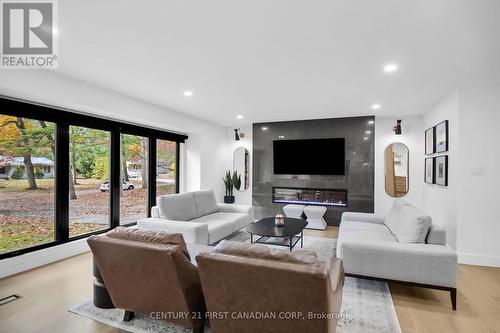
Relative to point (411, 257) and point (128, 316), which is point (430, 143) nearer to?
point (411, 257)

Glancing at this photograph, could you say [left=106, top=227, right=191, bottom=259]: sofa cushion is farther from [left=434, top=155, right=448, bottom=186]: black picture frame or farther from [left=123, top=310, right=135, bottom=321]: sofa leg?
[left=434, top=155, right=448, bottom=186]: black picture frame

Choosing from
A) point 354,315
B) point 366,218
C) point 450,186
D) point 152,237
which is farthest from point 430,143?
point 152,237

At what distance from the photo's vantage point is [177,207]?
4016 millimetres

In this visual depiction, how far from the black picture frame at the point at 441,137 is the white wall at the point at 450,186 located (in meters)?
0.08

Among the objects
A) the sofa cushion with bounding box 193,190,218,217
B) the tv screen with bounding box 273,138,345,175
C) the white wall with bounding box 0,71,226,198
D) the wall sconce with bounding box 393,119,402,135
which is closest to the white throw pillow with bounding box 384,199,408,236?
the tv screen with bounding box 273,138,345,175

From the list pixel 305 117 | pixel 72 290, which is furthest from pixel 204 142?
pixel 72 290

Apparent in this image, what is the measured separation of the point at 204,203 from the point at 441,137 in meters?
4.26

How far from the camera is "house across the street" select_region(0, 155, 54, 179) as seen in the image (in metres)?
3.17

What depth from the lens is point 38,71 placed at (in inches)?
115

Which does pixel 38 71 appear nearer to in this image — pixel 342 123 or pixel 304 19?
pixel 304 19

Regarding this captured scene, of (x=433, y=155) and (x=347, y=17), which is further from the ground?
(x=347, y=17)

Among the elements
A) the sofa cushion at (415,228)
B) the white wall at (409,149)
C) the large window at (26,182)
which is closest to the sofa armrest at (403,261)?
the sofa cushion at (415,228)

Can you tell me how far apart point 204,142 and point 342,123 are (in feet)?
11.0

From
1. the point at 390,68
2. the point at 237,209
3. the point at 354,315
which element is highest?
the point at 390,68
